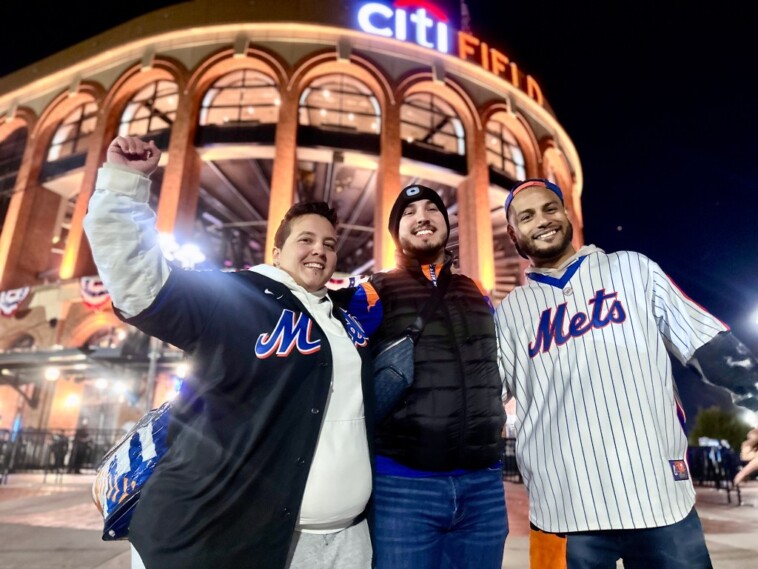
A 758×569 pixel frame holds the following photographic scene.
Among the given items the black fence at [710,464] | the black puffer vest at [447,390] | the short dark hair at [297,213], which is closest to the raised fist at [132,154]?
the short dark hair at [297,213]

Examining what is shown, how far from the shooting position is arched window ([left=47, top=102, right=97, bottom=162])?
2180 centimetres

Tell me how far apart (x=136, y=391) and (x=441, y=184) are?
15.4 metres

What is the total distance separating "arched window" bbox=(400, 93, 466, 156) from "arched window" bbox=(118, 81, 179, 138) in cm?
1064

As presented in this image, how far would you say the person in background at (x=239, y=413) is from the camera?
150 centimetres

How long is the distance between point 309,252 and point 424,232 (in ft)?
2.32

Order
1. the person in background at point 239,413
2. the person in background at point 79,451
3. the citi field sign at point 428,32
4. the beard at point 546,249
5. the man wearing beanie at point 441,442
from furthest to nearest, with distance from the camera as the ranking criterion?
the citi field sign at point 428,32
the person in background at point 79,451
the beard at point 546,249
the man wearing beanie at point 441,442
the person in background at point 239,413

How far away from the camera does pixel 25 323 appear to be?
18.2m

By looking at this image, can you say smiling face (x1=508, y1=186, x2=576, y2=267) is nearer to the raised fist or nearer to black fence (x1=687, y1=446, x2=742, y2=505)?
the raised fist

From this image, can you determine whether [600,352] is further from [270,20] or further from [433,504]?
[270,20]

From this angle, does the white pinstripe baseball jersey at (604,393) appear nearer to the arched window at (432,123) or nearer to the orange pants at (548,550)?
the orange pants at (548,550)

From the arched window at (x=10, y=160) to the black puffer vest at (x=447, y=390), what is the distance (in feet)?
90.1

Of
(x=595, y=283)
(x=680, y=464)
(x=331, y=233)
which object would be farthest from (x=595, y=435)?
(x=331, y=233)

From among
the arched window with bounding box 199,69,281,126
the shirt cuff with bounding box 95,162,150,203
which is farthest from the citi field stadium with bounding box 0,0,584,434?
the shirt cuff with bounding box 95,162,150,203

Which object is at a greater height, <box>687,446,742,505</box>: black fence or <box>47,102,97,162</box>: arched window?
<box>47,102,97,162</box>: arched window
